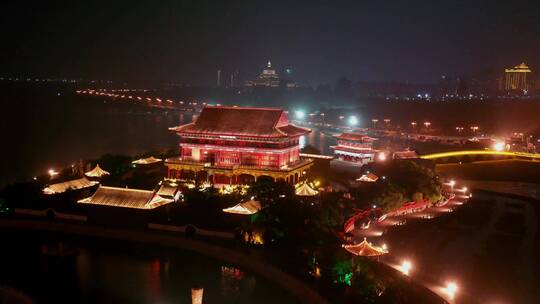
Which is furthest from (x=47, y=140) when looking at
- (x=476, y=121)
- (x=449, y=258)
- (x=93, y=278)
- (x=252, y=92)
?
(x=252, y=92)

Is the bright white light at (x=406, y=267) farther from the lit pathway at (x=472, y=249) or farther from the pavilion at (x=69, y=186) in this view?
the pavilion at (x=69, y=186)

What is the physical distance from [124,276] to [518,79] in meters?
113

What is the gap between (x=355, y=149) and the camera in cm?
Answer: 4225

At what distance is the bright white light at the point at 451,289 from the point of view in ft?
50.9

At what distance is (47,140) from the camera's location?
213 feet

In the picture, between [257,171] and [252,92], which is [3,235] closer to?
[257,171]

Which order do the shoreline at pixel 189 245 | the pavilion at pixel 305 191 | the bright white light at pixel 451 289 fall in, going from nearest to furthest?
1. the bright white light at pixel 451 289
2. the shoreline at pixel 189 245
3. the pavilion at pixel 305 191

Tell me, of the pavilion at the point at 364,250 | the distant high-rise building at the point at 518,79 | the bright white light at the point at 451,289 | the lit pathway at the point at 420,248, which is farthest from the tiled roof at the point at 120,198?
the distant high-rise building at the point at 518,79

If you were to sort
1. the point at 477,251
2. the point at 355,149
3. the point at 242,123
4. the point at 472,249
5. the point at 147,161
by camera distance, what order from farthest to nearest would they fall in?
the point at 355,149 < the point at 147,161 < the point at 242,123 < the point at 472,249 < the point at 477,251

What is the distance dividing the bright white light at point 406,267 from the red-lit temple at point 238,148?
9866 millimetres

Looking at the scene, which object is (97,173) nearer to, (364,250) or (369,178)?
(369,178)

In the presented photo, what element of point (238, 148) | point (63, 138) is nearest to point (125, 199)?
point (238, 148)

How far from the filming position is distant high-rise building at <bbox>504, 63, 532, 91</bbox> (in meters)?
110

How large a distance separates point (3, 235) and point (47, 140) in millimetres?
47202
